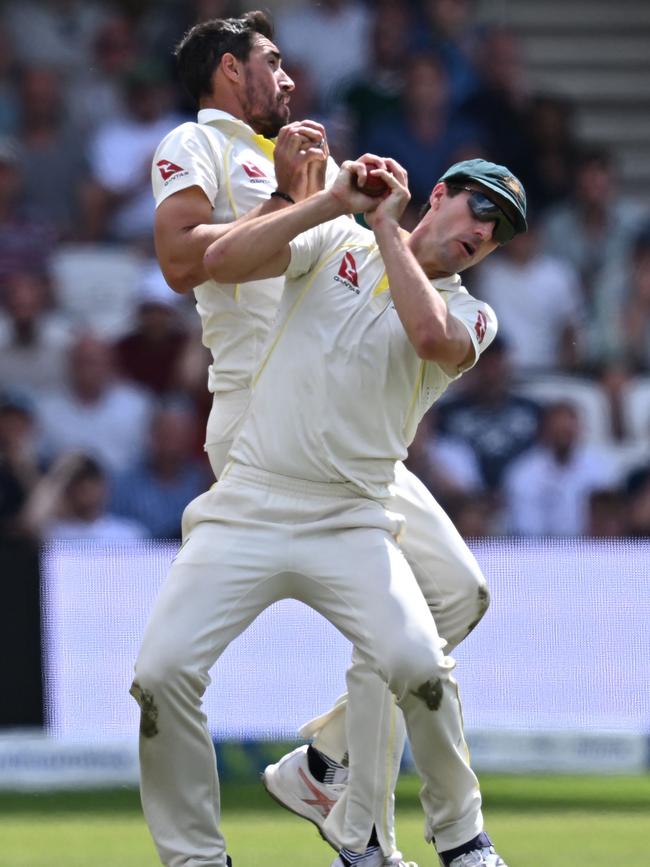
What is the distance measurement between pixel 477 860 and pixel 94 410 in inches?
222

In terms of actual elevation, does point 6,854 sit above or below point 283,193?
below

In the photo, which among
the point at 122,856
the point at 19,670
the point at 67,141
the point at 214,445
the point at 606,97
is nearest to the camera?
the point at 214,445

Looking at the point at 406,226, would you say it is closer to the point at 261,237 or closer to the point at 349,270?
the point at 349,270

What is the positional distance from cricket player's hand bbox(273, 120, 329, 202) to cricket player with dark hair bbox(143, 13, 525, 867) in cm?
11

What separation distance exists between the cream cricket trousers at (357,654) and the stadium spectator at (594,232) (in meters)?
Result: 6.29

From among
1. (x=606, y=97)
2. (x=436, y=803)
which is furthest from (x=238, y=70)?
(x=606, y=97)

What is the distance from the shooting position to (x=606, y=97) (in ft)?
41.7

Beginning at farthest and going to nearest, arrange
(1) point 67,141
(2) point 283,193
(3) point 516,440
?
(1) point 67,141 → (3) point 516,440 → (2) point 283,193

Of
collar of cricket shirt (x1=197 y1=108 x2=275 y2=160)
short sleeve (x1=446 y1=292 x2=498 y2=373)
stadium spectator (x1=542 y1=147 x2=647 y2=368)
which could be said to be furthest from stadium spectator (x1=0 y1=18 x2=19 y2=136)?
short sleeve (x1=446 y1=292 x2=498 y2=373)

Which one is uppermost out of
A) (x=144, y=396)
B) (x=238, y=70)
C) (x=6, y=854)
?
(x=238, y=70)

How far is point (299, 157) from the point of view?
457cm

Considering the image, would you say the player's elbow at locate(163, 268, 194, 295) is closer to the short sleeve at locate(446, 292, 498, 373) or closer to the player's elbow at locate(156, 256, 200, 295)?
the player's elbow at locate(156, 256, 200, 295)

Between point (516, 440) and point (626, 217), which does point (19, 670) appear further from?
point (626, 217)

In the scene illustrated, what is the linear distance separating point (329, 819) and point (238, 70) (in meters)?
2.13
